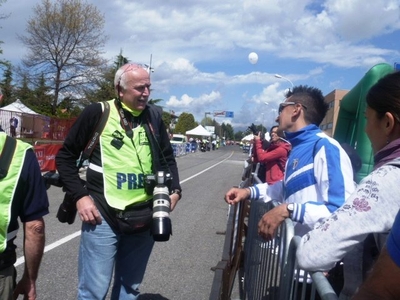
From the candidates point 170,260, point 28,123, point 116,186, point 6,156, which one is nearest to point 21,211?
point 6,156

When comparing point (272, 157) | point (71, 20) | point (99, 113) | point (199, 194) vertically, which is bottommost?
point (199, 194)

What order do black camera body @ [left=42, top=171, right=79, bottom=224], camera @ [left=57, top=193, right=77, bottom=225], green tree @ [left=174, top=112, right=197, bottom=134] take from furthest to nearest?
green tree @ [left=174, top=112, right=197, bottom=134] → camera @ [left=57, top=193, right=77, bottom=225] → black camera body @ [left=42, top=171, right=79, bottom=224]

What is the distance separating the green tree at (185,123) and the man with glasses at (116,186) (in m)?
111

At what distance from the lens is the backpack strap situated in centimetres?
222

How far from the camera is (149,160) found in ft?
10.7

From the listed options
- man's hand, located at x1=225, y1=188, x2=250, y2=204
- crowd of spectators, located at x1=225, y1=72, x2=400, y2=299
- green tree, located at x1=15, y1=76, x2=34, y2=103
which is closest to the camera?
crowd of spectators, located at x1=225, y1=72, x2=400, y2=299

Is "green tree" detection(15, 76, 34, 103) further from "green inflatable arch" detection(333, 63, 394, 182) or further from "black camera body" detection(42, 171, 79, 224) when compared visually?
"black camera body" detection(42, 171, 79, 224)

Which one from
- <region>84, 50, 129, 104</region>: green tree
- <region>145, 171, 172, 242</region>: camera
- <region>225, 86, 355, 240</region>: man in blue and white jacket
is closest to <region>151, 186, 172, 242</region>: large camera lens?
<region>145, 171, 172, 242</region>: camera

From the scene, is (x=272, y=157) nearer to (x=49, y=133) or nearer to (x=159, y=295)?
(x=159, y=295)

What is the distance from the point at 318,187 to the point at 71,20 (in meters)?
41.5

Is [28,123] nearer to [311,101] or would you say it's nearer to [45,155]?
[45,155]

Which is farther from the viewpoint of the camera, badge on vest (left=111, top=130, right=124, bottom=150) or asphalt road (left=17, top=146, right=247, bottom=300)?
asphalt road (left=17, top=146, right=247, bottom=300)

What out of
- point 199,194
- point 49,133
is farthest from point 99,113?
point 49,133

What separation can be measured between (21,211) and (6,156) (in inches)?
11.5
